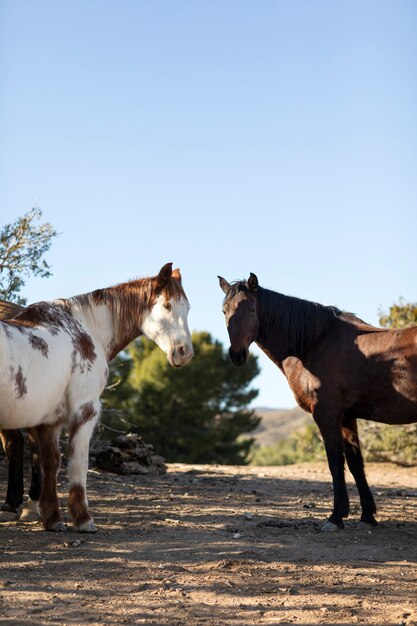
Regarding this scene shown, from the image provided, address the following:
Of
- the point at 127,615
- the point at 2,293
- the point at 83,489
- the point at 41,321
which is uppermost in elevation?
the point at 2,293

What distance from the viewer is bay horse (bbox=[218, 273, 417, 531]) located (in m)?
6.45

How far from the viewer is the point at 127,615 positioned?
3.96m

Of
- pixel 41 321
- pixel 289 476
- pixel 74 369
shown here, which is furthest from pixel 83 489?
pixel 289 476

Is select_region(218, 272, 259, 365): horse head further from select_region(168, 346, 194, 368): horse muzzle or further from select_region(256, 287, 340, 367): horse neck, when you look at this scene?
select_region(168, 346, 194, 368): horse muzzle

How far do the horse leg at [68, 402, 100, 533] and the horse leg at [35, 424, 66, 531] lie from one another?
13 centimetres

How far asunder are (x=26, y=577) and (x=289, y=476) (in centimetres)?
789

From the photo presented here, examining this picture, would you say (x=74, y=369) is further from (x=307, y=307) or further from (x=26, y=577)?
(x=307, y=307)

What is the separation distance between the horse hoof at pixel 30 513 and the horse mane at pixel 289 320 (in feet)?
8.88

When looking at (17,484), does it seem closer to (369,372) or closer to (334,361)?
(334,361)

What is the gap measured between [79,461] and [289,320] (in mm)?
2388

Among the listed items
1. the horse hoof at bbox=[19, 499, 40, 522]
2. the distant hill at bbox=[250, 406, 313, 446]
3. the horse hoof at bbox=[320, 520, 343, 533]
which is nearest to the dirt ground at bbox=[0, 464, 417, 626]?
the horse hoof at bbox=[320, 520, 343, 533]

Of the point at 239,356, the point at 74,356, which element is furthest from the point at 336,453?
the point at 74,356

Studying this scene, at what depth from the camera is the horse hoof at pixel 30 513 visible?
6602 millimetres

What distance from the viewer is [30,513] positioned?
6645 mm
